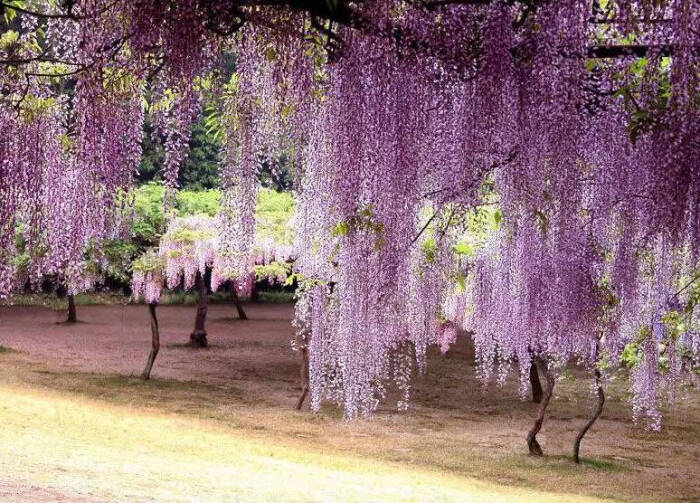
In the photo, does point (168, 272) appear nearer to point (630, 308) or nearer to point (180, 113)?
point (630, 308)

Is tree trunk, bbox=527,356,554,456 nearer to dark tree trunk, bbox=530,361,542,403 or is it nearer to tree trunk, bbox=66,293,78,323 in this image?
dark tree trunk, bbox=530,361,542,403

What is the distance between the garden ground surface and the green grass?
25 mm

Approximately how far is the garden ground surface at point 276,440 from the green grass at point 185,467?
0.02 m

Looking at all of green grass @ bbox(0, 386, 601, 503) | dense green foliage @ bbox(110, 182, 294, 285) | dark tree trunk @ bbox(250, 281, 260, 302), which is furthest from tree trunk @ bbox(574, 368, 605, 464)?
dark tree trunk @ bbox(250, 281, 260, 302)

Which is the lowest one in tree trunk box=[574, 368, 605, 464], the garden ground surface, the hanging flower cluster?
the garden ground surface

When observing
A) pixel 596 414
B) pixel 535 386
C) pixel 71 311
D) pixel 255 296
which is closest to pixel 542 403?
pixel 596 414

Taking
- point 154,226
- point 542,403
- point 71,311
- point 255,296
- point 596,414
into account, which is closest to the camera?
point 596,414

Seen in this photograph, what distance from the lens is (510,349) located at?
7.88 metres

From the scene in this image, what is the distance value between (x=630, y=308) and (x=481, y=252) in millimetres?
6317

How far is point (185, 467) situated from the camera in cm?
995

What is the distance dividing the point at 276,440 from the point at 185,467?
286cm

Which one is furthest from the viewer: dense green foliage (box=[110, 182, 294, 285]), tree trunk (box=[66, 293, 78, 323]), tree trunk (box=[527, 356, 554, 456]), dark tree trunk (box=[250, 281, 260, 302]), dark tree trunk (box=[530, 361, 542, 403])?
dark tree trunk (box=[250, 281, 260, 302])

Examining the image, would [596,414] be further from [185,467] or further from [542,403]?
[185,467]

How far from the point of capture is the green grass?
8477 mm
